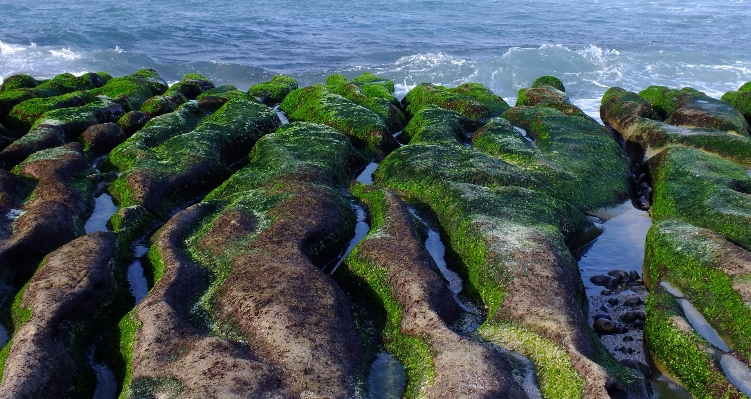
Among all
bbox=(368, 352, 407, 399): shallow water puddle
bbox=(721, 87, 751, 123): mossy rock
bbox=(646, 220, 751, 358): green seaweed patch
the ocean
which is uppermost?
bbox=(721, 87, 751, 123): mossy rock

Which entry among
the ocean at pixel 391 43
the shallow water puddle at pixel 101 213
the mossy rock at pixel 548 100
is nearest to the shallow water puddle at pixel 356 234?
the shallow water puddle at pixel 101 213

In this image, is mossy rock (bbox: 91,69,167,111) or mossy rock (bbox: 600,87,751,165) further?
mossy rock (bbox: 91,69,167,111)

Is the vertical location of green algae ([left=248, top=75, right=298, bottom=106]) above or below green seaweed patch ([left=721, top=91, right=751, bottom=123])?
below

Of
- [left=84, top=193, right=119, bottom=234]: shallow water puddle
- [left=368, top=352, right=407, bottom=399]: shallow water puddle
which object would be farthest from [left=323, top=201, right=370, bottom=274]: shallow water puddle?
[left=84, top=193, right=119, bottom=234]: shallow water puddle

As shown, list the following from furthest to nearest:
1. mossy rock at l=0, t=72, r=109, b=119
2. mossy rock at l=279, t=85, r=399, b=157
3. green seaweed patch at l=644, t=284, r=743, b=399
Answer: mossy rock at l=0, t=72, r=109, b=119 → mossy rock at l=279, t=85, r=399, b=157 → green seaweed patch at l=644, t=284, r=743, b=399

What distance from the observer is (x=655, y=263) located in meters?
16.8

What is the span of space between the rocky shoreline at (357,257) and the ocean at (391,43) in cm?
1801

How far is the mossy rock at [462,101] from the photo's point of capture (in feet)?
102

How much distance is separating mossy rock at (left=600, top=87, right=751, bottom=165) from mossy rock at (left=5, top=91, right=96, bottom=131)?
29.9 metres

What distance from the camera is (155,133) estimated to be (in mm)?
25484

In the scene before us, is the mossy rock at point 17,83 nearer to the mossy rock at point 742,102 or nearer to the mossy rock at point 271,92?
the mossy rock at point 271,92

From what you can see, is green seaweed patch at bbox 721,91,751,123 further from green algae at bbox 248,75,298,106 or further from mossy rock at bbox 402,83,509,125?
green algae at bbox 248,75,298,106

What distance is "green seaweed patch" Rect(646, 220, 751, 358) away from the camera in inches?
544

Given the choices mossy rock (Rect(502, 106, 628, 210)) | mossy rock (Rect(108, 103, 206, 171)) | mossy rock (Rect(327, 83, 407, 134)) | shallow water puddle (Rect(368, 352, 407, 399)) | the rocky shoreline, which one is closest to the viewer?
shallow water puddle (Rect(368, 352, 407, 399))
